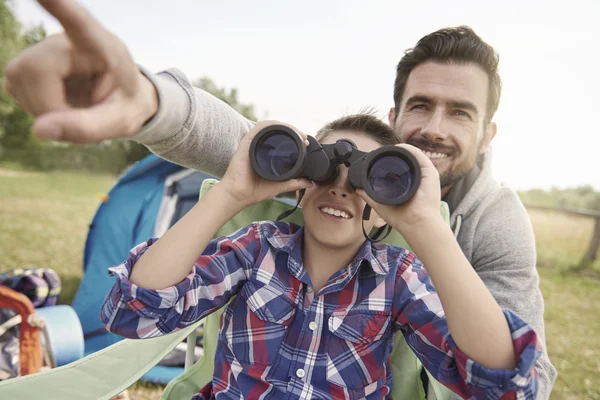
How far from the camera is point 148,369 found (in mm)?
1254

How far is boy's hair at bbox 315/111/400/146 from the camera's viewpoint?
133 centimetres

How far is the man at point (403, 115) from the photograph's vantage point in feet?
2.02

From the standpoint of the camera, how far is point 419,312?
111 cm

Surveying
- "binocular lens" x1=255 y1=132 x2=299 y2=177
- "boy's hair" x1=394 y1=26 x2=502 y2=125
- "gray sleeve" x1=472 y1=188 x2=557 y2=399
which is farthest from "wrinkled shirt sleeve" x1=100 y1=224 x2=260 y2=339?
"boy's hair" x1=394 y1=26 x2=502 y2=125

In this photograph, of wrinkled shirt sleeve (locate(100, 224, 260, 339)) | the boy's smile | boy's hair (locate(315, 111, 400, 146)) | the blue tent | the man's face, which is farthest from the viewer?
the blue tent

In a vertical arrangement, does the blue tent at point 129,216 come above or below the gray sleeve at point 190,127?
below

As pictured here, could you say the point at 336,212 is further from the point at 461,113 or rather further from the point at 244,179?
the point at 461,113

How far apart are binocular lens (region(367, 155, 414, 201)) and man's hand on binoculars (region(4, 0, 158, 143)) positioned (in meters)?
0.54

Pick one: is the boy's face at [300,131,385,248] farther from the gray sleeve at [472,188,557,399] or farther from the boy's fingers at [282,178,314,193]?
the gray sleeve at [472,188,557,399]

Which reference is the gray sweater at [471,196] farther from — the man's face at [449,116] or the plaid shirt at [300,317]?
the plaid shirt at [300,317]

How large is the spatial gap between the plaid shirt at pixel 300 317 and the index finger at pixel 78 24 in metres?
0.56

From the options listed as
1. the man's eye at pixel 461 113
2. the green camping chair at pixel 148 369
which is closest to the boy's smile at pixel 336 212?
the green camping chair at pixel 148 369

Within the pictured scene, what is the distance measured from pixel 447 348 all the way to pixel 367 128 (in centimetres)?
67

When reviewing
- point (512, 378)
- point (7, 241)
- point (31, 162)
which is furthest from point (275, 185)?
point (31, 162)
